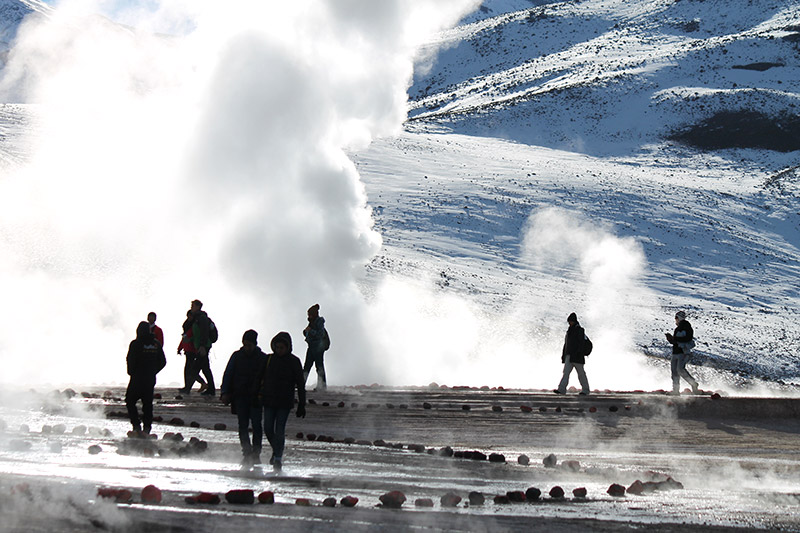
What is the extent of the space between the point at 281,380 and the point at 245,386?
557mm

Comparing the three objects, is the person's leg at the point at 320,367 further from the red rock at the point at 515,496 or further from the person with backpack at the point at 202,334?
the red rock at the point at 515,496

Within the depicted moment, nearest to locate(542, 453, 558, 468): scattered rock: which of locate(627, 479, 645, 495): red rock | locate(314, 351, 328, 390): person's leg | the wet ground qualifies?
the wet ground

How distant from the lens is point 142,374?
1291 centimetres

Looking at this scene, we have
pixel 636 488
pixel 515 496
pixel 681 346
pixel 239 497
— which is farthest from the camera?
pixel 681 346

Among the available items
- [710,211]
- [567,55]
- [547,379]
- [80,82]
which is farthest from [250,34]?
[567,55]

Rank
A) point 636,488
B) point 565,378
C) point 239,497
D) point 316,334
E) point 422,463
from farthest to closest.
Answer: point 565,378 < point 316,334 < point 422,463 < point 636,488 < point 239,497

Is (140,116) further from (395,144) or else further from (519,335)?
(519,335)

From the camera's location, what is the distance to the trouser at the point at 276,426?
10.8 metres

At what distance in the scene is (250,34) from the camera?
3102 centimetres

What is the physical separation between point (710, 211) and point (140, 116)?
38635 millimetres

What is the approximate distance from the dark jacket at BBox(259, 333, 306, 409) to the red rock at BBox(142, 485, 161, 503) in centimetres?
286

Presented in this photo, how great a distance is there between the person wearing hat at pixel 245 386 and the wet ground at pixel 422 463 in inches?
17.5

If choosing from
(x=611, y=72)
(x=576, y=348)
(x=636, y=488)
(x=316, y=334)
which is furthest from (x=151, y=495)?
(x=611, y=72)

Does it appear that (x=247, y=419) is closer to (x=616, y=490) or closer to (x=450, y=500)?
(x=450, y=500)
